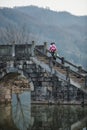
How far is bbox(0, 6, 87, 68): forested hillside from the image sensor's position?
9419 cm

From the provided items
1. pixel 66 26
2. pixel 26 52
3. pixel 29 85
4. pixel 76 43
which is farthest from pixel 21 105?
pixel 66 26

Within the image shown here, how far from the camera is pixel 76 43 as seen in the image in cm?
10588

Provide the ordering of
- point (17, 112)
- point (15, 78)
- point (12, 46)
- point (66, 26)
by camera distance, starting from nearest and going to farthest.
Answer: point (17, 112) → point (12, 46) → point (15, 78) → point (66, 26)

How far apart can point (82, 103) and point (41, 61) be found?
351cm

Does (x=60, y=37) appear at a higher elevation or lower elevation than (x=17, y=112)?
higher

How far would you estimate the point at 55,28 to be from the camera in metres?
Result: 112

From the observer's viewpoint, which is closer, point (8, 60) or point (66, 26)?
point (8, 60)

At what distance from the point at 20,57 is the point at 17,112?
3747 mm

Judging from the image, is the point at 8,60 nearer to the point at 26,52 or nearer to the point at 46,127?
the point at 26,52

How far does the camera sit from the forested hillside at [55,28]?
94188 millimetres

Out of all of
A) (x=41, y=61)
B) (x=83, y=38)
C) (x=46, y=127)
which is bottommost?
(x=46, y=127)

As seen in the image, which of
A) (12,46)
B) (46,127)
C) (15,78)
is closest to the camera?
(46,127)

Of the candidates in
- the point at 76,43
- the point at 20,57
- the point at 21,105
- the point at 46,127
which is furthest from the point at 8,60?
the point at 76,43

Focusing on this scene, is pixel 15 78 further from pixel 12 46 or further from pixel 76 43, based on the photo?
pixel 76 43
